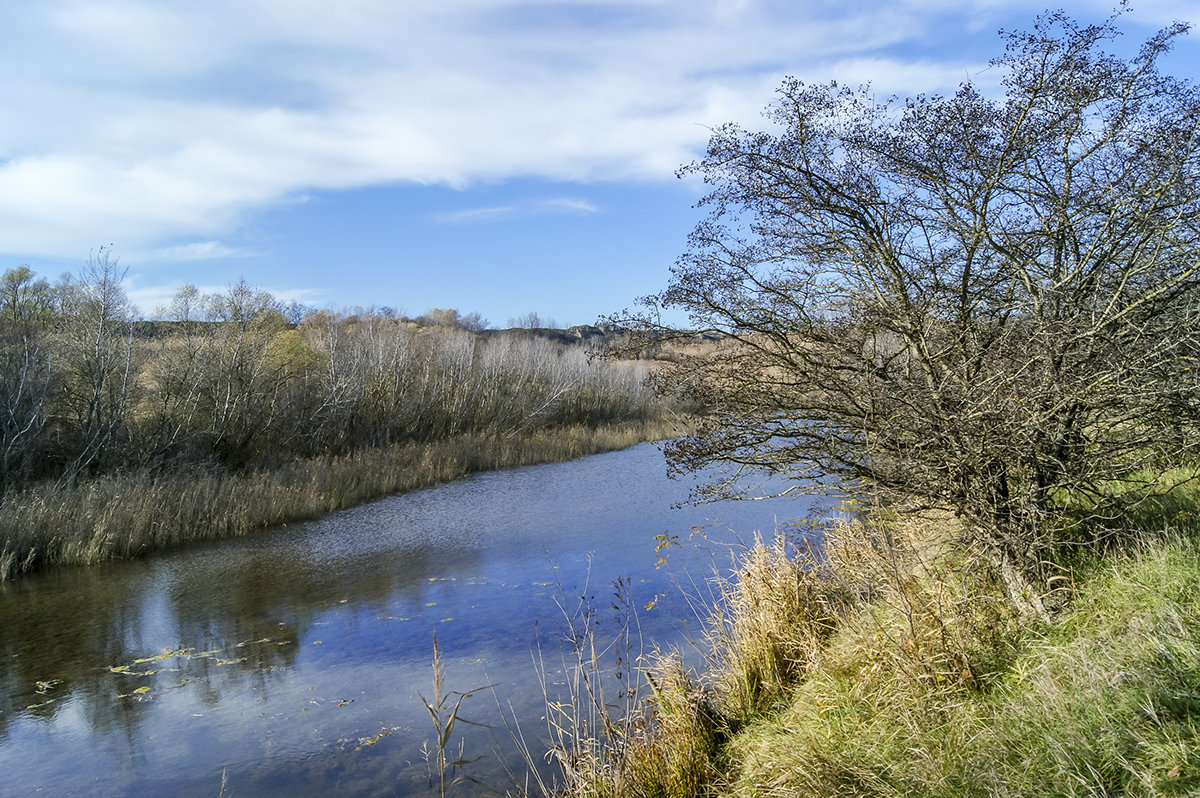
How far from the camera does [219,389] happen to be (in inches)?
772

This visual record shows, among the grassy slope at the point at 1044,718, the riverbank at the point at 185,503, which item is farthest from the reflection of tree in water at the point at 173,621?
the grassy slope at the point at 1044,718

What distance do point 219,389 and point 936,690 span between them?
62.7 feet

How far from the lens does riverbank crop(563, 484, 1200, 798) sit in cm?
342

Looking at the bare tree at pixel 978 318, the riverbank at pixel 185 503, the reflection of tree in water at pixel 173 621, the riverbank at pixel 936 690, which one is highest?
the bare tree at pixel 978 318

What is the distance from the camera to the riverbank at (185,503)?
514 inches

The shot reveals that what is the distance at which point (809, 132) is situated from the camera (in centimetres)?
682

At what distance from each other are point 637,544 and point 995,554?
7.69 metres

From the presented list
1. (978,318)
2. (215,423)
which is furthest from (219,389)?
(978,318)

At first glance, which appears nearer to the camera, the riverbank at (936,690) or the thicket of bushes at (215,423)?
the riverbank at (936,690)

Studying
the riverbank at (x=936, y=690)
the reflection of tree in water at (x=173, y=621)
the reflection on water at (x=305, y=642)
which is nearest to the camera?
the riverbank at (x=936, y=690)

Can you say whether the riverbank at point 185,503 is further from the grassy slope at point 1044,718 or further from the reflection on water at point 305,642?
the grassy slope at point 1044,718

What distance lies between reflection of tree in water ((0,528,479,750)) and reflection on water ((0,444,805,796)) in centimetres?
3

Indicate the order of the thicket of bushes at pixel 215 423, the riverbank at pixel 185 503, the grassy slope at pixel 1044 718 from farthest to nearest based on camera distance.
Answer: the thicket of bushes at pixel 215 423
the riverbank at pixel 185 503
the grassy slope at pixel 1044 718

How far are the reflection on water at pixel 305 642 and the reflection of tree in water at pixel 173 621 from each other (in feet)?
0.11
